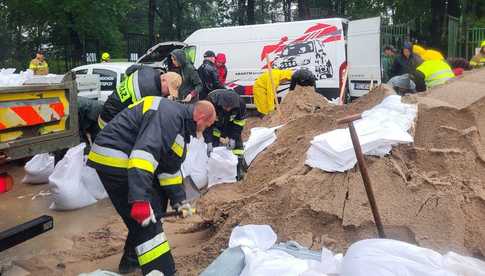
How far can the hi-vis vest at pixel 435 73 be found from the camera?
267 inches

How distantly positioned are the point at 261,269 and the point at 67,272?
2.06 meters

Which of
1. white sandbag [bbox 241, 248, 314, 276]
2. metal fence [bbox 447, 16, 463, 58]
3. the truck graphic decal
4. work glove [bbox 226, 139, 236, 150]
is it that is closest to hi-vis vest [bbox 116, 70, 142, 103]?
work glove [bbox 226, 139, 236, 150]

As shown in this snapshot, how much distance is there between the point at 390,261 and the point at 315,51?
893 centimetres

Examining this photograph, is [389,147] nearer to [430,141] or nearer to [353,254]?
[430,141]

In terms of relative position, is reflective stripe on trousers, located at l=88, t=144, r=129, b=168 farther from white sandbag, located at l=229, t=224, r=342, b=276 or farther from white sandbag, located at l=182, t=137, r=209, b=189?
white sandbag, located at l=182, t=137, r=209, b=189

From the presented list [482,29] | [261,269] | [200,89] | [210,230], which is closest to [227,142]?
[200,89]

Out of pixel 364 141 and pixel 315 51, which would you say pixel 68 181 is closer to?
pixel 364 141

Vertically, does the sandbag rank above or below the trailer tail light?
below

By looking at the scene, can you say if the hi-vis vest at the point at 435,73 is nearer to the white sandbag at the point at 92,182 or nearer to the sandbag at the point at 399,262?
the white sandbag at the point at 92,182

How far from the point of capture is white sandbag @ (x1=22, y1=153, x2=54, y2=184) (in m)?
6.97

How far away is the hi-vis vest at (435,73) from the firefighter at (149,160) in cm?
424

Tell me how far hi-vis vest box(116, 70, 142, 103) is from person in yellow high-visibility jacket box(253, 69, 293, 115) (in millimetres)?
4020

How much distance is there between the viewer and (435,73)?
6848 mm

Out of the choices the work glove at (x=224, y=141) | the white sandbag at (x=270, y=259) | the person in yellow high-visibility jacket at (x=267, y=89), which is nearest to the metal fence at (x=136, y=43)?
the person in yellow high-visibility jacket at (x=267, y=89)
